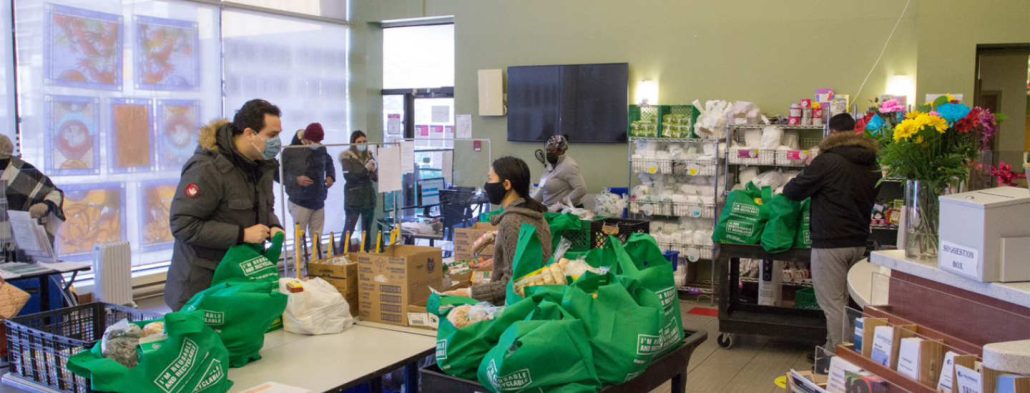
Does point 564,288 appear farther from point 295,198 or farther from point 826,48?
point 826,48

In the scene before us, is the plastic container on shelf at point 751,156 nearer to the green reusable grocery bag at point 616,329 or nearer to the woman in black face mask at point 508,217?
the woman in black face mask at point 508,217

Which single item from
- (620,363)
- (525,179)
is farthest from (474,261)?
(620,363)

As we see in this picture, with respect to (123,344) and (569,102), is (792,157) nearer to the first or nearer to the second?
(569,102)

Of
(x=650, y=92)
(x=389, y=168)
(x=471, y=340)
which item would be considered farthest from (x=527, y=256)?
(x=650, y=92)

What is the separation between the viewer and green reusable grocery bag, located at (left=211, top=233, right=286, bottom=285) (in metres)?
3.00

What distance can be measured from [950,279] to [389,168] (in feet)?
11.3

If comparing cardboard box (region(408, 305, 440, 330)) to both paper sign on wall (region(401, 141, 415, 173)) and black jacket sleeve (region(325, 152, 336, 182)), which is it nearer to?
paper sign on wall (region(401, 141, 415, 173))

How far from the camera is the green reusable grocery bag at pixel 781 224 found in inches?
218

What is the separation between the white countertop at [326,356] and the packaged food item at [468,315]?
0.54 m

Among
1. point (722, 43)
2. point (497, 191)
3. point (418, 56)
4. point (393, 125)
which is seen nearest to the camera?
point (497, 191)

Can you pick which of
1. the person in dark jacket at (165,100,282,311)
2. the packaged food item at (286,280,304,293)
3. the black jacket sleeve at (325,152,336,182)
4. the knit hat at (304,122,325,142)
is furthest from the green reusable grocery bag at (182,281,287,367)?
the knit hat at (304,122,325,142)

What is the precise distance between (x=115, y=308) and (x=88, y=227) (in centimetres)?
513

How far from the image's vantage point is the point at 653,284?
8.01 ft

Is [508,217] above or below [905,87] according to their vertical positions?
below
